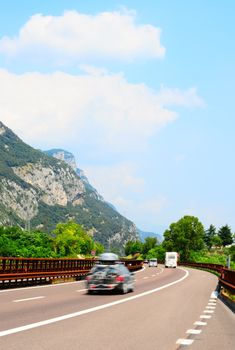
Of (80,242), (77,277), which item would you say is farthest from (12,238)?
(77,277)

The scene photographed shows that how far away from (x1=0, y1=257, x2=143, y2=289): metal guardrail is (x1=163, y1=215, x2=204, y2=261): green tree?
110300 millimetres

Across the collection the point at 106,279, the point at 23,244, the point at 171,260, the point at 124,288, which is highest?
the point at 23,244

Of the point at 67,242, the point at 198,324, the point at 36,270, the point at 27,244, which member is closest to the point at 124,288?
the point at 198,324

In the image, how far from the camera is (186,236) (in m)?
157

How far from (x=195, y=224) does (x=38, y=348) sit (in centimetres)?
15302

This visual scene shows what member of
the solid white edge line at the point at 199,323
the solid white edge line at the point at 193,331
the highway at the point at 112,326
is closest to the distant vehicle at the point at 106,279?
the highway at the point at 112,326

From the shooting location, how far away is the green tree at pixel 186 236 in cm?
15562

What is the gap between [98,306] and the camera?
16.5 m

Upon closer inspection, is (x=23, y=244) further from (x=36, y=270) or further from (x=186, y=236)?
(x=36, y=270)

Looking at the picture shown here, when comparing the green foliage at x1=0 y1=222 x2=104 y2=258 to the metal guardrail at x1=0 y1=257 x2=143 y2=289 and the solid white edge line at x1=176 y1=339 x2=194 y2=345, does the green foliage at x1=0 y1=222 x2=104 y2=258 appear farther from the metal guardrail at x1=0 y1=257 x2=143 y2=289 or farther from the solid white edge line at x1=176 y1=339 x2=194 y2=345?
the solid white edge line at x1=176 y1=339 x2=194 y2=345

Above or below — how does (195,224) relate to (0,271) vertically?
above

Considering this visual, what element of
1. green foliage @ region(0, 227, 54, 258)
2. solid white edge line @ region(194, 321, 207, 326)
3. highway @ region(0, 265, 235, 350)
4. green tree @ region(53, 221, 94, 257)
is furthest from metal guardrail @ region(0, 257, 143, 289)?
green tree @ region(53, 221, 94, 257)

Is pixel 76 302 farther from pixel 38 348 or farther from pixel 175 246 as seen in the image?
pixel 175 246

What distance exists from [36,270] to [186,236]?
420 feet
